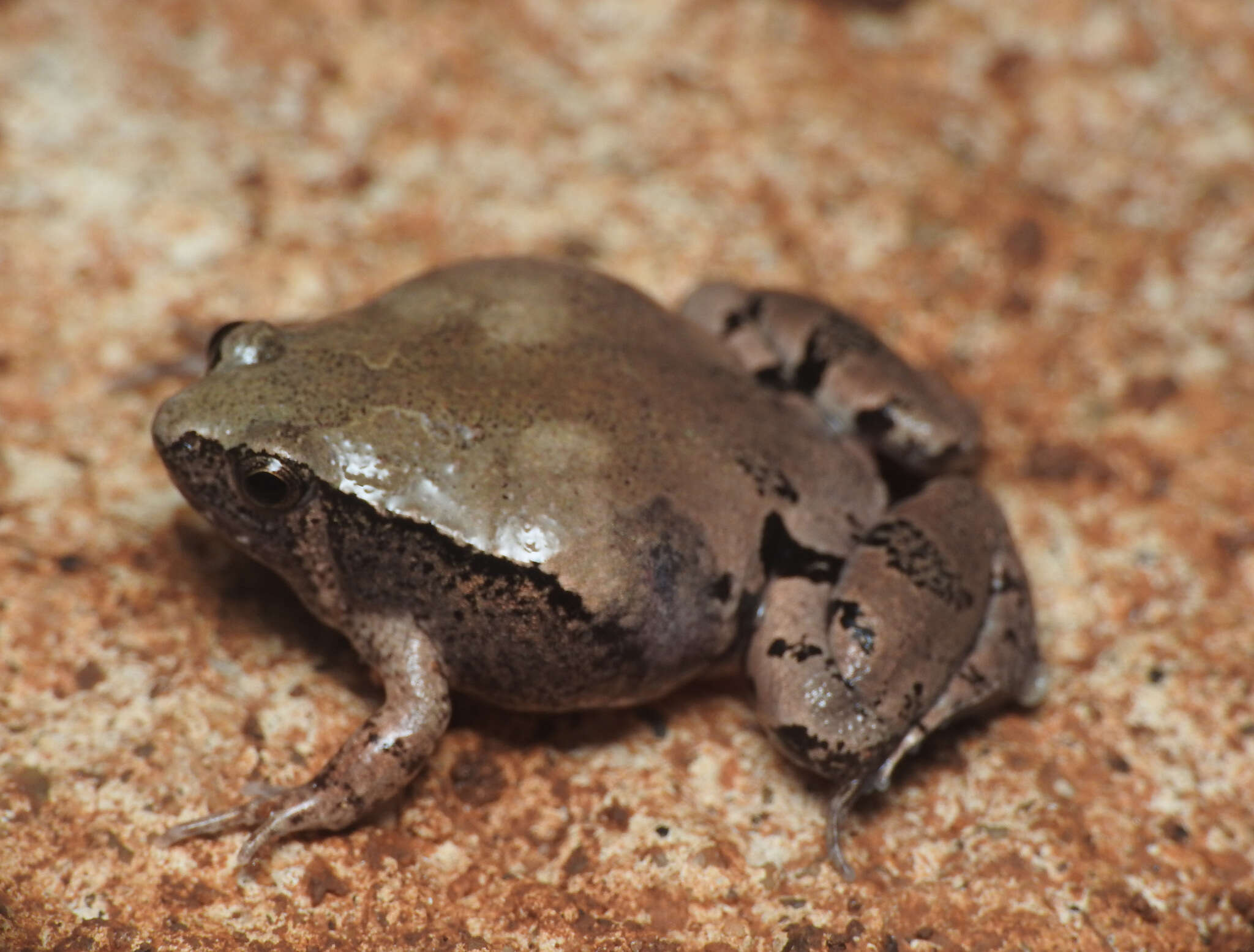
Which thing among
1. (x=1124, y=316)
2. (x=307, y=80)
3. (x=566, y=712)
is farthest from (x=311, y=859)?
(x=1124, y=316)

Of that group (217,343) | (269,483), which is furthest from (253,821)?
(217,343)

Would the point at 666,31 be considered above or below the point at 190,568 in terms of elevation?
above

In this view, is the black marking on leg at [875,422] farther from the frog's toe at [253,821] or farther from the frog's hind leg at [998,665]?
the frog's toe at [253,821]

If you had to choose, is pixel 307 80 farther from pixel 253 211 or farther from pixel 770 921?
pixel 770 921

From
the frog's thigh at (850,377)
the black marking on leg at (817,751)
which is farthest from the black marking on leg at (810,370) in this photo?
the black marking on leg at (817,751)

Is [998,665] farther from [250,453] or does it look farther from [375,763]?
[250,453]

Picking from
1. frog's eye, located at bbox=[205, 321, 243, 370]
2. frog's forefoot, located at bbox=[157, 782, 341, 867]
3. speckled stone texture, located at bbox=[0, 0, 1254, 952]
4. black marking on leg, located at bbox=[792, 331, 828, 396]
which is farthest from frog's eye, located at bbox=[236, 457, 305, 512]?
black marking on leg, located at bbox=[792, 331, 828, 396]
